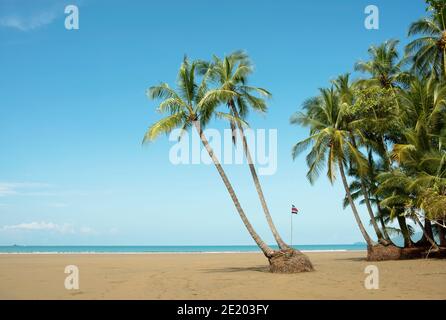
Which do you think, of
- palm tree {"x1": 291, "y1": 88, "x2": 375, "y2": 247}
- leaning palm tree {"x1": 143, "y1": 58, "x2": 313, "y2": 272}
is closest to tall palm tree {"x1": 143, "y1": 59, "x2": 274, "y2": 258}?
leaning palm tree {"x1": 143, "y1": 58, "x2": 313, "y2": 272}

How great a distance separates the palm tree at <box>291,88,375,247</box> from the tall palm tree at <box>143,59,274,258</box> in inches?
354

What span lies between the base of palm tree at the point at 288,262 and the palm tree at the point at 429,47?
1584 centimetres

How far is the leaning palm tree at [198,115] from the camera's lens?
62.9 ft

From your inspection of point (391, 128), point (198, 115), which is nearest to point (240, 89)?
point (198, 115)

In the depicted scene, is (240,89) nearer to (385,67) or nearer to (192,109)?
(192,109)

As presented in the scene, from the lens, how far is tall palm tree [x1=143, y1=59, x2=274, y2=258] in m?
19.8

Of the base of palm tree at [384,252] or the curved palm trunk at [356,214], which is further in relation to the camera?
the curved palm trunk at [356,214]

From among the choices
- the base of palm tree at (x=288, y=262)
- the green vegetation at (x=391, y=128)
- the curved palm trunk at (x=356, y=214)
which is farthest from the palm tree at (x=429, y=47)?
the base of palm tree at (x=288, y=262)

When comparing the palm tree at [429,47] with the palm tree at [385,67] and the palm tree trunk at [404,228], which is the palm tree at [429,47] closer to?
the palm tree at [385,67]

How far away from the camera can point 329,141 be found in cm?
2745

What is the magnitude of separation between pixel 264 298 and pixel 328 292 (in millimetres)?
2265
